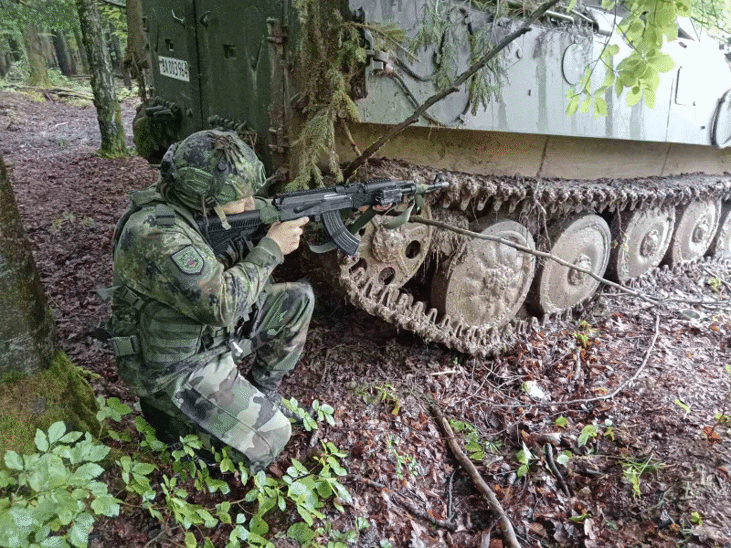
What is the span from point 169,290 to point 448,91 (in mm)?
1520

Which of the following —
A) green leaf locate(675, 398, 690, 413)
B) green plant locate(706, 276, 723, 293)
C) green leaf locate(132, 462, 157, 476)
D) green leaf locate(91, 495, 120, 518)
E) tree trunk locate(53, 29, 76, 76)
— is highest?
tree trunk locate(53, 29, 76, 76)

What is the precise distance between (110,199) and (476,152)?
4845 millimetres

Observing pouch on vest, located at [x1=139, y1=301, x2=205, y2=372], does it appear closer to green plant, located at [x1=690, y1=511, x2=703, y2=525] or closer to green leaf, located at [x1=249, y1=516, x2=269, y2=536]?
green leaf, located at [x1=249, y1=516, x2=269, y2=536]

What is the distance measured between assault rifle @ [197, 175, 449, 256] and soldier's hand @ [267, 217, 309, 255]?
3 cm

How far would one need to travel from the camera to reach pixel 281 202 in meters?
2.77

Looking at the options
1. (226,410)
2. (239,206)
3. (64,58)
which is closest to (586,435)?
(226,410)

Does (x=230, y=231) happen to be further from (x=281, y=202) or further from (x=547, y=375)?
(x=547, y=375)

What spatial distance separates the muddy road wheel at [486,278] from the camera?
420 centimetres

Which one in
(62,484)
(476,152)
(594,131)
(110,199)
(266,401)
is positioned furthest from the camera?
(110,199)

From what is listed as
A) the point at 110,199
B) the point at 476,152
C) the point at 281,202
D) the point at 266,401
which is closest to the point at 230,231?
the point at 281,202

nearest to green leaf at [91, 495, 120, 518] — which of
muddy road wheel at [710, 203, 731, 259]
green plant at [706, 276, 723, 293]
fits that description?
green plant at [706, 276, 723, 293]

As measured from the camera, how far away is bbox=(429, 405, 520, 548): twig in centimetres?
289

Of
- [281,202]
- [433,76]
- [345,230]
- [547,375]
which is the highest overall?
[433,76]

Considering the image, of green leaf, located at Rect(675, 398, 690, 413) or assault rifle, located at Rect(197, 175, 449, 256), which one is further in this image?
green leaf, located at Rect(675, 398, 690, 413)
